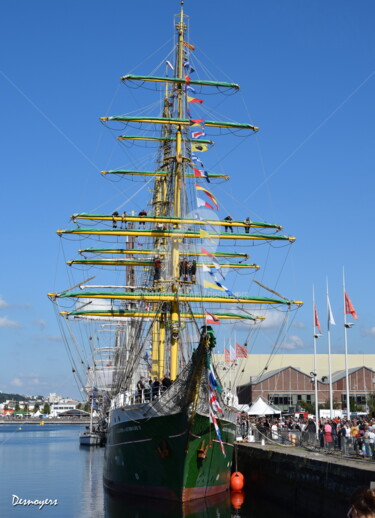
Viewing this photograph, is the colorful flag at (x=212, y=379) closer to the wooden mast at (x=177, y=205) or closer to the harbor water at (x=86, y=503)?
the harbor water at (x=86, y=503)

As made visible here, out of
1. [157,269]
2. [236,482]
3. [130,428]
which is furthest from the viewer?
[157,269]

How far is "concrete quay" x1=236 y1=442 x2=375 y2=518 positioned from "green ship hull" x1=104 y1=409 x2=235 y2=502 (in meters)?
1.81

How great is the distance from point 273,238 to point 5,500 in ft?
59.8

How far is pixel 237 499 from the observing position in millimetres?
28828

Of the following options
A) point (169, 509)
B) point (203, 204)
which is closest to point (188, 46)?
point (203, 204)

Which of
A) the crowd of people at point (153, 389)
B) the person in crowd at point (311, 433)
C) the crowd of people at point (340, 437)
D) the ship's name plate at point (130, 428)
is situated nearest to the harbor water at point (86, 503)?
the ship's name plate at point (130, 428)

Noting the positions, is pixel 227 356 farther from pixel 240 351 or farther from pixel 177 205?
pixel 177 205

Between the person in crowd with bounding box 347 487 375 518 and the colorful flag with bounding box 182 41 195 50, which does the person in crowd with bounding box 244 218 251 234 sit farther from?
the person in crowd with bounding box 347 487 375 518

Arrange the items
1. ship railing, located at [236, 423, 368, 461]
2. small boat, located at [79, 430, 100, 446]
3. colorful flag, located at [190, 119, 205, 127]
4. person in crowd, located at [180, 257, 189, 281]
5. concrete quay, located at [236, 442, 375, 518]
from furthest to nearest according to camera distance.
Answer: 1. small boat, located at [79, 430, 100, 446]
2. person in crowd, located at [180, 257, 189, 281]
3. colorful flag, located at [190, 119, 205, 127]
4. ship railing, located at [236, 423, 368, 461]
5. concrete quay, located at [236, 442, 375, 518]

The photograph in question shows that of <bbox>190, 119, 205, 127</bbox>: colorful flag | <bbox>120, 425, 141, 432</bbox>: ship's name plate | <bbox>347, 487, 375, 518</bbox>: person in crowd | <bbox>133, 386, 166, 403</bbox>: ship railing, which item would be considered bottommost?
<bbox>347, 487, 375, 518</bbox>: person in crowd

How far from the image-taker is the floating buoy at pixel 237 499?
2758 cm

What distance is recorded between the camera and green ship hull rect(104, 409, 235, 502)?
2475 centimetres

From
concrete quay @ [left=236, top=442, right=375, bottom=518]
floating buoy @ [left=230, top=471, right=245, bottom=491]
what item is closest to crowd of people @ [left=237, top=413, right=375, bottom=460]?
concrete quay @ [left=236, top=442, right=375, bottom=518]

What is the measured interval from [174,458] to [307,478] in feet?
14.8
